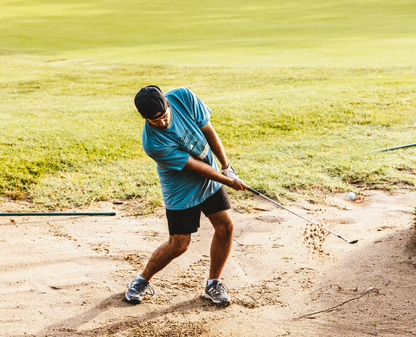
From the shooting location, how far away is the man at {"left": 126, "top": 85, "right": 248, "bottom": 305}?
380 centimetres

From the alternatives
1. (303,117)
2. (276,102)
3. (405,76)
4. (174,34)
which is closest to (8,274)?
(303,117)

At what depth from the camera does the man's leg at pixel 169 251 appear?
414 centimetres

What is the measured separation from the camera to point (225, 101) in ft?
40.6

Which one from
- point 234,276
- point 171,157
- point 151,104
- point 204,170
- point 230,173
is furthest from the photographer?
point 234,276

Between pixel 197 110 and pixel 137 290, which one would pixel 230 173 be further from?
pixel 137 290

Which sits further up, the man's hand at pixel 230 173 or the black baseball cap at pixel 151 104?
the black baseball cap at pixel 151 104

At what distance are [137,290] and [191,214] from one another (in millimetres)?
862

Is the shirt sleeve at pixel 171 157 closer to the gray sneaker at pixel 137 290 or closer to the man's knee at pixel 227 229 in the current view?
the man's knee at pixel 227 229

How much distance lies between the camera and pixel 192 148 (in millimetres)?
4008

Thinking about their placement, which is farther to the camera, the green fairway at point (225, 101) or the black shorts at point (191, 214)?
the green fairway at point (225, 101)

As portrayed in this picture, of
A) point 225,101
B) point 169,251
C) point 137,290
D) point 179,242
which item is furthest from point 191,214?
point 225,101

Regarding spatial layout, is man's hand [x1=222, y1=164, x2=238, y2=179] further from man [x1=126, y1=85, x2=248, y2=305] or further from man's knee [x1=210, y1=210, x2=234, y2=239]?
man's knee [x1=210, y1=210, x2=234, y2=239]

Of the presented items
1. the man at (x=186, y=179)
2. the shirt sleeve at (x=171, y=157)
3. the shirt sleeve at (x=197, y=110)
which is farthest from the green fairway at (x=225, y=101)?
the shirt sleeve at (x=171, y=157)

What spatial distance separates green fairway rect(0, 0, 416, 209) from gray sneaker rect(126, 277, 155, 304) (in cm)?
217
